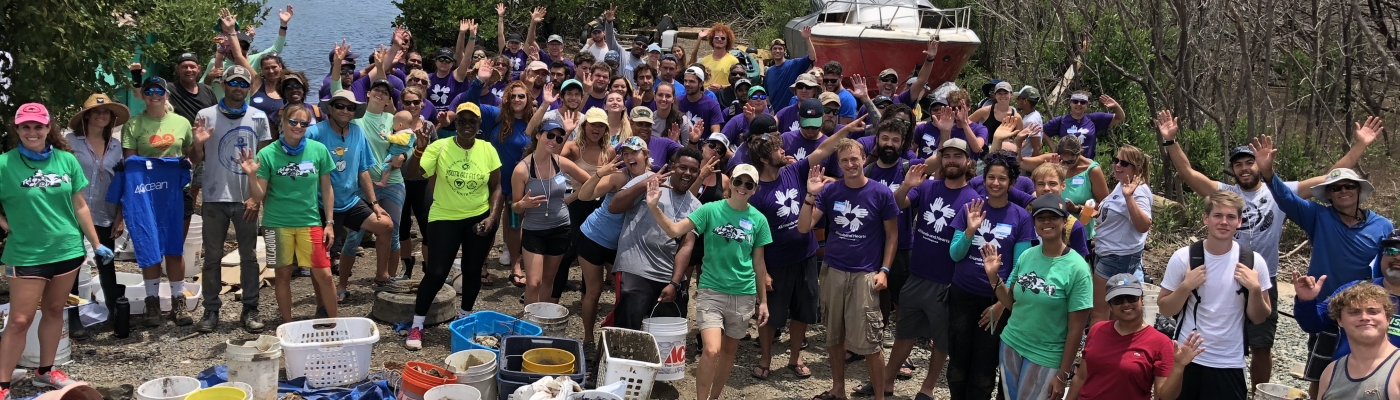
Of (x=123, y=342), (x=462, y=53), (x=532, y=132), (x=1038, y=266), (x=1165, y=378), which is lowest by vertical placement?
(x=123, y=342)

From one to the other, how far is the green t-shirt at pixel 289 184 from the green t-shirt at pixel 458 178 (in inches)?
29.1

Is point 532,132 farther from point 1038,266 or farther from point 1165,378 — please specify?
point 1165,378

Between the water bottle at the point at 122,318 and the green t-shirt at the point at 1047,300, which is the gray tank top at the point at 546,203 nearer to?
the water bottle at the point at 122,318

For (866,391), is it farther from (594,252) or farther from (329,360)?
(329,360)

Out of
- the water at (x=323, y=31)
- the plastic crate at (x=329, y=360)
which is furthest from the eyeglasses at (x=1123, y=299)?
the water at (x=323, y=31)

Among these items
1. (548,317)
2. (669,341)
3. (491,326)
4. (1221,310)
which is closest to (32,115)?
(491,326)

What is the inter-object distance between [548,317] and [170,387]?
89.0 inches

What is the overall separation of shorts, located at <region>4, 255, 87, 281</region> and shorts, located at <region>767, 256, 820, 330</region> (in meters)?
4.06

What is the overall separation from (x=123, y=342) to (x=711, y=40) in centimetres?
692

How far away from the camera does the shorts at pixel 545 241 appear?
297 inches

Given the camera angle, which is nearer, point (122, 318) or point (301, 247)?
point (301, 247)

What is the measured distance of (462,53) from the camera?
10.7m

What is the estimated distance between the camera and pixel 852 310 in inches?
261

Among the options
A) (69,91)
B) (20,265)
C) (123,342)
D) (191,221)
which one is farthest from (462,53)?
(20,265)
